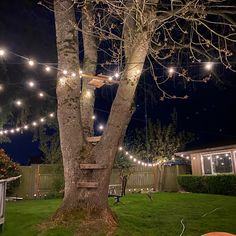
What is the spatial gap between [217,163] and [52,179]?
29.9 feet

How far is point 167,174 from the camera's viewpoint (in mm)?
19062

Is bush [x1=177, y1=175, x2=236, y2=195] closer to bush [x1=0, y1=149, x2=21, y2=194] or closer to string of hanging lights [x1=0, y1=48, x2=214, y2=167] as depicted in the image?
string of hanging lights [x1=0, y1=48, x2=214, y2=167]

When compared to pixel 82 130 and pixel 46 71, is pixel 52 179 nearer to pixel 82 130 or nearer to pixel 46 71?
pixel 46 71

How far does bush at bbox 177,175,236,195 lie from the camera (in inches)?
567

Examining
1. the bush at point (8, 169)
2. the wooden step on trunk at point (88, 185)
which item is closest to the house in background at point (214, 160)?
the bush at point (8, 169)

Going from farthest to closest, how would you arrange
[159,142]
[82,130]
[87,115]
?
[159,142] < [87,115] < [82,130]

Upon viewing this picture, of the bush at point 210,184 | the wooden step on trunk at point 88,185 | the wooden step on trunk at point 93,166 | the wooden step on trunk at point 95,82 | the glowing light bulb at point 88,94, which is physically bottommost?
the bush at point 210,184

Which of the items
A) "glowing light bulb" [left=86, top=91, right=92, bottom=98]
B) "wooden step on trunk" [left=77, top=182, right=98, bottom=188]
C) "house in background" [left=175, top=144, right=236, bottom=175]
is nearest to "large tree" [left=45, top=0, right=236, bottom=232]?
"wooden step on trunk" [left=77, top=182, right=98, bottom=188]

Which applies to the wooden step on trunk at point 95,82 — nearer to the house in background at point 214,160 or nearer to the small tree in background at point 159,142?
the house in background at point 214,160

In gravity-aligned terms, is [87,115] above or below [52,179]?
above

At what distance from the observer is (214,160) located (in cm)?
1778

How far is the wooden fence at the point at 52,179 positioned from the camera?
53.0 ft

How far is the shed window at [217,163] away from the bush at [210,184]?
61.0 inches

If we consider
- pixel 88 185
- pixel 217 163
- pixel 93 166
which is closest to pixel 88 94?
pixel 93 166
